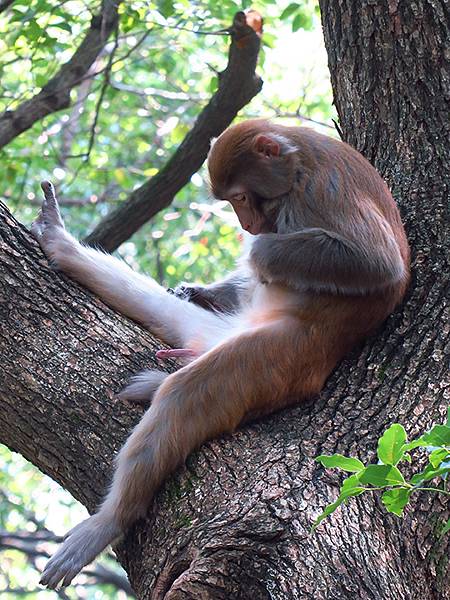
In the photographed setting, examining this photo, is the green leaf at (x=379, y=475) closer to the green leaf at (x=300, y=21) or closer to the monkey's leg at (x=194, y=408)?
the monkey's leg at (x=194, y=408)

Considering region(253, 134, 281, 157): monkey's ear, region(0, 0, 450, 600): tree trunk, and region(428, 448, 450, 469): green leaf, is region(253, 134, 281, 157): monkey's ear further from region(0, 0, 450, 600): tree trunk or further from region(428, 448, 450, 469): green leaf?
region(428, 448, 450, 469): green leaf

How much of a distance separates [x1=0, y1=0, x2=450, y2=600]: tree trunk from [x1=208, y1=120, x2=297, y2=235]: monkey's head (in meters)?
0.63

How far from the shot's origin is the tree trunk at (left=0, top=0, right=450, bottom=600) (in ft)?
9.07

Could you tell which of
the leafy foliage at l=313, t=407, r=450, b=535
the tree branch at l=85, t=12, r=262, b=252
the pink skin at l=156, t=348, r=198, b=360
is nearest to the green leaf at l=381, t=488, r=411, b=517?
the leafy foliage at l=313, t=407, r=450, b=535

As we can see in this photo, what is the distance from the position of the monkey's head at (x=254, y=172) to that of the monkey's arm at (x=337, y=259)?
268 mm

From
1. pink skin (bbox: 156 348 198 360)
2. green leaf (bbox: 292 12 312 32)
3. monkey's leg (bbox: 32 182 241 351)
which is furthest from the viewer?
green leaf (bbox: 292 12 312 32)

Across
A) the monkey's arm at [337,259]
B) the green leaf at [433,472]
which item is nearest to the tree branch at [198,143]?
the monkey's arm at [337,259]

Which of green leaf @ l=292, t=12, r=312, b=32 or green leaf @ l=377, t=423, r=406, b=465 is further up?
green leaf @ l=377, t=423, r=406, b=465

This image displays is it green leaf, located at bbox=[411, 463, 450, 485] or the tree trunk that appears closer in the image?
green leaf, located at bbox=[411, 463, 450, 485]

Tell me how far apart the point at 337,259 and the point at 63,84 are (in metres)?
3.19

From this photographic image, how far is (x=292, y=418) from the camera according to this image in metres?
3.44

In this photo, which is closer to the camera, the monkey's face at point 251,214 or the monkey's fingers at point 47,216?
the monkey's face at point 251,214

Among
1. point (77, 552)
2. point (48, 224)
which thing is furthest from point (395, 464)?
point (48, 224)

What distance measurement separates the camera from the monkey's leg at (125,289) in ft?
12.8
